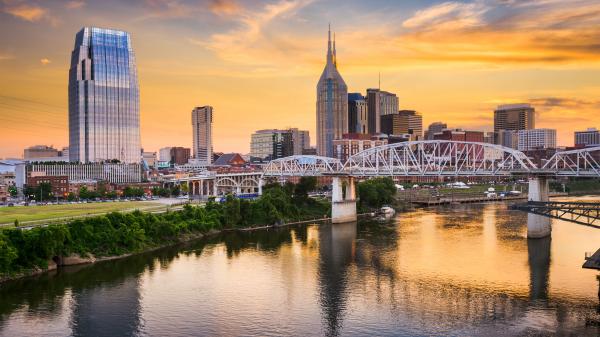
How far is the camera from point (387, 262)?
46.8m

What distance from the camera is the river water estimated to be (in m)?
30.3

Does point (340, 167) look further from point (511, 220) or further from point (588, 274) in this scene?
point (588, 274)

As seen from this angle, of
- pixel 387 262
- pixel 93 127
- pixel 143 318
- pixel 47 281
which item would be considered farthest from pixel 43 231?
pixel 93 127

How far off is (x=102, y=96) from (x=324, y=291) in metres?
149

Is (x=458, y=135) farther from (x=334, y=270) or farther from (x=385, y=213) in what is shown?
(x=334, y=270)

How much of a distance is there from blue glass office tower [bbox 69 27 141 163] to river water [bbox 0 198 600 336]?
12568 cm

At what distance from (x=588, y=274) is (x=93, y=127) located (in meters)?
156

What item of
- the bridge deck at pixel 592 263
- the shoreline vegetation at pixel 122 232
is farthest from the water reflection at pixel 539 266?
the shoreline vegetation at pixel 122 232

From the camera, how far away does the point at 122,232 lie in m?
51.2

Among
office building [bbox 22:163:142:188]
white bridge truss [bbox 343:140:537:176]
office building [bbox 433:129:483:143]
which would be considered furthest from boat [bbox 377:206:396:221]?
office building [bbox 433:129:483:143]

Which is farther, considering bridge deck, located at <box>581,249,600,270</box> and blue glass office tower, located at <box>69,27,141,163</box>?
blue glass office tower, located at <box>69,27,141,163</box>

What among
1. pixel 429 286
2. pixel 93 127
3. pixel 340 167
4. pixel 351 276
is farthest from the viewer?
pixel 93 127

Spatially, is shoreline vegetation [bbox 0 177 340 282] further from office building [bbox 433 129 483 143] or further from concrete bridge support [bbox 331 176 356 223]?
office building [bbox 433 129 483 143]

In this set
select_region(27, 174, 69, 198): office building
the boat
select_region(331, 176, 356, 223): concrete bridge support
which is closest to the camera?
select_region(331, 176, 356, 223): concrete bridge support
